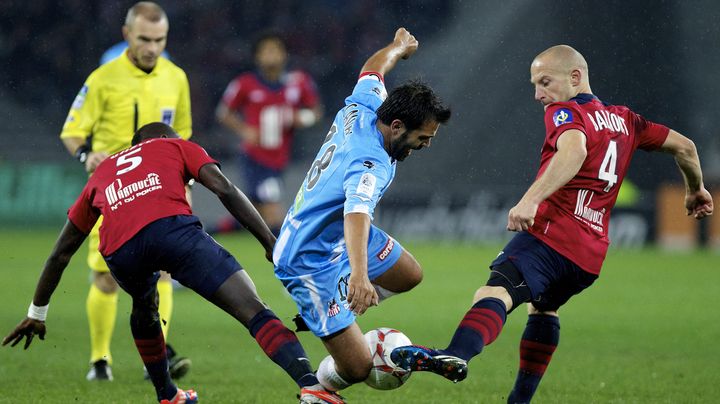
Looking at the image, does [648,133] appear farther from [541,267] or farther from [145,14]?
[145,14]

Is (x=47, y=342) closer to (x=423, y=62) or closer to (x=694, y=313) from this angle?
(x=694, y=313)

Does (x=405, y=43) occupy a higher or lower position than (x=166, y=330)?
higher

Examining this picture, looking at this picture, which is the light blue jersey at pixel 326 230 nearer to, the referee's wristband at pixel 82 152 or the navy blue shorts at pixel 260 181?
the referee's wristband at pixel 82 152

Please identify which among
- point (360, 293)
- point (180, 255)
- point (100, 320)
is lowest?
point (100, 320)

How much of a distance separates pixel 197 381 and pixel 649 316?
487cm

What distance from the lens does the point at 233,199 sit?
486 cm

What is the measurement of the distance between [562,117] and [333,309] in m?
1.41

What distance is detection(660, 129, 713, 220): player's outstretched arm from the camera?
17.3ft

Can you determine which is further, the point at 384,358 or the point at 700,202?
the point at 700,202

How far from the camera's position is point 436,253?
48.9 feet

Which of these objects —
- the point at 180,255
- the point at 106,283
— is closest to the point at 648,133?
the point at 180,255

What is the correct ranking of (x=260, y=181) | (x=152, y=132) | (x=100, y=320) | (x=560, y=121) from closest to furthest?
(x=560, y=121), (x=152, y=132), (x=100, y=320), (x=260, y=181)

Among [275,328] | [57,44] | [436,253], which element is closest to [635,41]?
[436,253]

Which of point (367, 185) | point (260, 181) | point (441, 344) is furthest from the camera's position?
point (260, 181)
